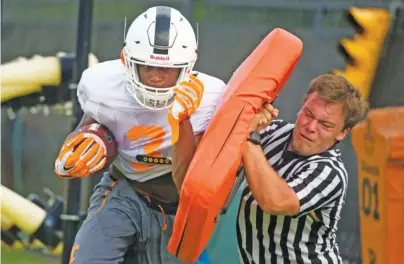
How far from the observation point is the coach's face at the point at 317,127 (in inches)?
137

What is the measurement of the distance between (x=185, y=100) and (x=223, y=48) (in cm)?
254

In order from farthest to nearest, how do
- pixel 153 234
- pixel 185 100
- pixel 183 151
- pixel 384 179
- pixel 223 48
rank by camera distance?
pixel 223 48
pixel 384 179
pixel 153 234
pixel 183 151
pixel 185 100

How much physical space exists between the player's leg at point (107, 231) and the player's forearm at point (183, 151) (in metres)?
0.36

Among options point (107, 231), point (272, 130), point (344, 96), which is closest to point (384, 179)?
point (272, 130)

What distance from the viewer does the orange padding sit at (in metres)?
3.22

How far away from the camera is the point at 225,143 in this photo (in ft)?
10.8

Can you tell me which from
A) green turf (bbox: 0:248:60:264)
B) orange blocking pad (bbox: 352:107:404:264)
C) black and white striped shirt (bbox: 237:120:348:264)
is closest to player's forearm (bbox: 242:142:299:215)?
black and white striped shirt (bbox: 237:120:348:264)

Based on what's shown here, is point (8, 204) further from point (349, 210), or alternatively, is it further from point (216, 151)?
point (216, 151)

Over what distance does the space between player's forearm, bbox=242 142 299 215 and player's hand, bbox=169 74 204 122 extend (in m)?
0.21

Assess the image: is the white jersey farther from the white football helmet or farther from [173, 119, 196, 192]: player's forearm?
[173, 119, 196, 192]: player's forearm

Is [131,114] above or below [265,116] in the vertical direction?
below

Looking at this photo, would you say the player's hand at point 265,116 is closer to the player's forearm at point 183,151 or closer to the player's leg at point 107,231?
the player's forearm at point 183,151

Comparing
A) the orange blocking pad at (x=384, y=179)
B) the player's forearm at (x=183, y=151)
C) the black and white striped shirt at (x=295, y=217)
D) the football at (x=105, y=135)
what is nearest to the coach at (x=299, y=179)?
the black and white striped shirt at (x=295, y=217)

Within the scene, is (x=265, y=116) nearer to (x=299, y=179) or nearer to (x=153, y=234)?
(x=299, y=179)
